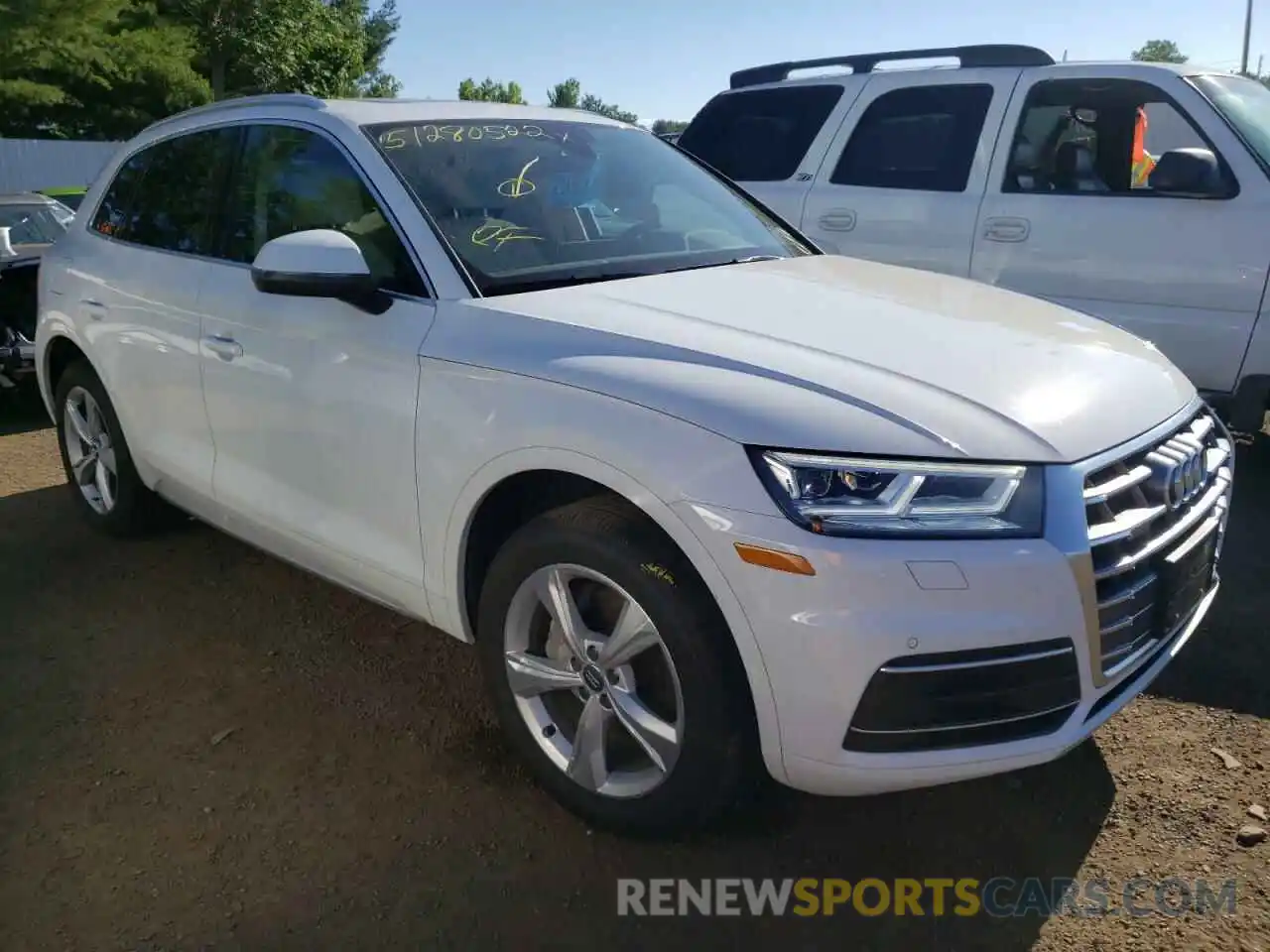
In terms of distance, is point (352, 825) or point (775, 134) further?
point (775, 134)

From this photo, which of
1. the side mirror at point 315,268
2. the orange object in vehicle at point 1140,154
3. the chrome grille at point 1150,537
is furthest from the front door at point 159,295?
the orange object in vehicle at point 1140,154

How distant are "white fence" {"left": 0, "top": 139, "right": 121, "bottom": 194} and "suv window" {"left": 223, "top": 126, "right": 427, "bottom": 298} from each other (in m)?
26.9

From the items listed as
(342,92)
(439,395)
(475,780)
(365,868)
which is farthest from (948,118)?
(342,92)

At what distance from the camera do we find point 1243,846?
266cm

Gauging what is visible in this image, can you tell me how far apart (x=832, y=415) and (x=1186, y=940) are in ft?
4.55

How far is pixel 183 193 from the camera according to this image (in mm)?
4117

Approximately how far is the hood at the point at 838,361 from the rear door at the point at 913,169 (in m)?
2.68

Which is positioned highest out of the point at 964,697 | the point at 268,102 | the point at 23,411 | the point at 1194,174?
the point at 268,102

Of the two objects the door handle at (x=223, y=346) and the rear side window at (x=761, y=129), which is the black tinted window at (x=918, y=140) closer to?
the rear side window at (x=761, y=129)

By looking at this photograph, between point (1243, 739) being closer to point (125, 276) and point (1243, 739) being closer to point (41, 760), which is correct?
point (41, 760)

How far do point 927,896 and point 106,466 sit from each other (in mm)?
3745

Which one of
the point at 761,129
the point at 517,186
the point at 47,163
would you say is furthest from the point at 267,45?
the point at 517,186

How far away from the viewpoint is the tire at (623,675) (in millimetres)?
2344

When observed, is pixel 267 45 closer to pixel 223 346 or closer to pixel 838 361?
pixel 223 346
